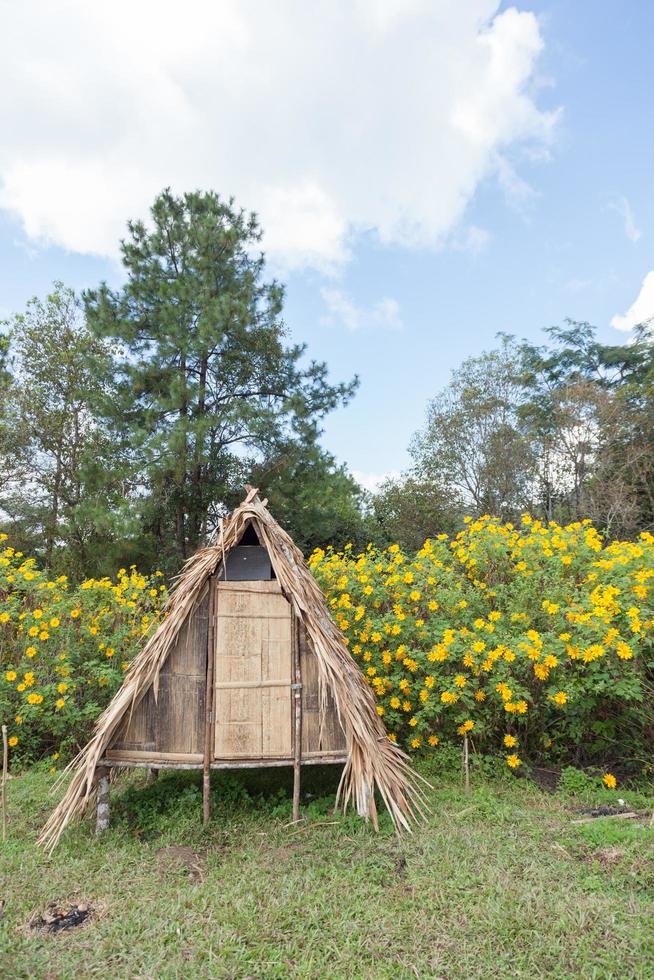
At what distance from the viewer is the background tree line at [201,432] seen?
11.9 metres

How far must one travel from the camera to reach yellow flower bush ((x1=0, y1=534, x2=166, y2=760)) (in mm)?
4750

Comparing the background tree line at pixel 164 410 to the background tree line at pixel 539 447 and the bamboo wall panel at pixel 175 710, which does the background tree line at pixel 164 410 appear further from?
the bamboo wall panel at pixel 175 710

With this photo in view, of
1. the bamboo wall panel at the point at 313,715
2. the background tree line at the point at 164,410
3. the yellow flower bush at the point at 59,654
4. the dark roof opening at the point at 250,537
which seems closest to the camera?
the bamboo wall panel at the point at 313,715

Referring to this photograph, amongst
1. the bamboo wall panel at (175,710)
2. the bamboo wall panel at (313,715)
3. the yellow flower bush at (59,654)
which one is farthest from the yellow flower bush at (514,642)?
the yellow flower bush at (59,654)

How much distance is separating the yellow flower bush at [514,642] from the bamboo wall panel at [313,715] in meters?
0.47

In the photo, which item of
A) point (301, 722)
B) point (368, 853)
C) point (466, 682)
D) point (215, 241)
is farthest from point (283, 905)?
point (215, 241)

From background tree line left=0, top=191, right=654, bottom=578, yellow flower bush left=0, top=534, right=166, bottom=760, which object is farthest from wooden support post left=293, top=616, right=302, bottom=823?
background tree line left=0, top=191, right=654, bottom=578

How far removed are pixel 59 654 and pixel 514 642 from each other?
12.1 ft

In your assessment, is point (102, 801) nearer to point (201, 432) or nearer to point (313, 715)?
point (313, 715)

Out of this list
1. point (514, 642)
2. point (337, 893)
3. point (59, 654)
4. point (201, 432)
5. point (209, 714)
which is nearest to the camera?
point (337, 893)

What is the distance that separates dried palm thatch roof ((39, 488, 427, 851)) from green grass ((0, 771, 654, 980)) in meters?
0.17

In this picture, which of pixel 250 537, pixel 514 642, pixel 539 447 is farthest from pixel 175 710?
pixel 539 447

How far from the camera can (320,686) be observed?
11.9ft

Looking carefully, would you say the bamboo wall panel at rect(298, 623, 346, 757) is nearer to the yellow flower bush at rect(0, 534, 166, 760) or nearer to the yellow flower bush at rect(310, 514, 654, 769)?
the yellow flower bush at rect(310, 514, 654, 769)
